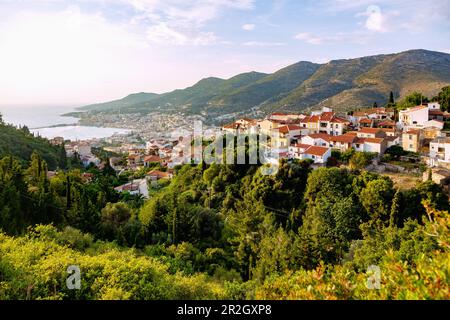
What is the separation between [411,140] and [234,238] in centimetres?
1615

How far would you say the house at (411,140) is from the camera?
76.2ft

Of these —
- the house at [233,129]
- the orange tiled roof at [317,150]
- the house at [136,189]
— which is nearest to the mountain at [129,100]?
the house at [233,129]

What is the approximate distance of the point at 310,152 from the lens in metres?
23.4

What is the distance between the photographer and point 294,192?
2122 cm

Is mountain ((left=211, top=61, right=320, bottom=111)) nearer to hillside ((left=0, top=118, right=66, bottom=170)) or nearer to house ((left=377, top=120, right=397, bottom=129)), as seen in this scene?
hillside ((left=0, top=118, right=66, bottom=170))

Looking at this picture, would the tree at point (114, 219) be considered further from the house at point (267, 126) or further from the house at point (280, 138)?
the house at point (267, 126)

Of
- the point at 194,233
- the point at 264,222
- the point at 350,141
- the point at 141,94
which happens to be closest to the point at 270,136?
the point at 350,141

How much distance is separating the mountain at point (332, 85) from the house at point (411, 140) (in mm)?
27614

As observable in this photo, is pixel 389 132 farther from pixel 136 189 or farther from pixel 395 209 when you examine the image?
pixel 136 189

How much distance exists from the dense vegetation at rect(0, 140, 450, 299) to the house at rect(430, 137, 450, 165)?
4.56 meters

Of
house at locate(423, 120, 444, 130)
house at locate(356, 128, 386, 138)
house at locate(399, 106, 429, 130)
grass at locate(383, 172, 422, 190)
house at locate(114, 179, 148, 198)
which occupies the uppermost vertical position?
house at locate(399, 106, 429, 130)

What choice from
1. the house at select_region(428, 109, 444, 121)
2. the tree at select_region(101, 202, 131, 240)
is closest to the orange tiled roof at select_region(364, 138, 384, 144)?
the house at select_region(428, 109, 444, 121)

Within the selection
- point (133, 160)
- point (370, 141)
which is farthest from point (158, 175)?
point (370, 141)

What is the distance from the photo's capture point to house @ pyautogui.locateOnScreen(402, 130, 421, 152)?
76.2 ft
